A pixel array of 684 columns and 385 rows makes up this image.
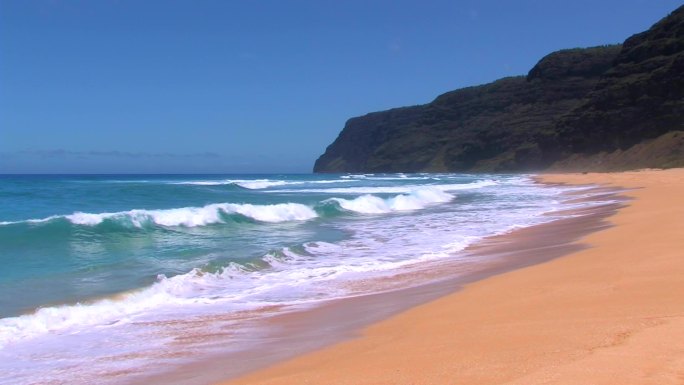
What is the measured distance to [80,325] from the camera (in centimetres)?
672

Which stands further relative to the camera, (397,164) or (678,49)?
(397,164)

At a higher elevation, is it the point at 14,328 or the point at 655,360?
the point at 655,360

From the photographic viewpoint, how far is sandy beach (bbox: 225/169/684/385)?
347 cm

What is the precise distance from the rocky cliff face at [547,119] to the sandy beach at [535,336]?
52.7 metres

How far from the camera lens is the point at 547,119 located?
11006 centimetres

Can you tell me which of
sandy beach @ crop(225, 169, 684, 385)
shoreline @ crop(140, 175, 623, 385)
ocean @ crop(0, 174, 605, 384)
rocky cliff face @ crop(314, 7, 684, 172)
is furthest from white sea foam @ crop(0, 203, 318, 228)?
rocky cliff face @ crop(314, 7, 684, 172)

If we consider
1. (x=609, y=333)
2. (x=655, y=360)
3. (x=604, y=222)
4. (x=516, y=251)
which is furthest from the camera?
(x=604, y=222)

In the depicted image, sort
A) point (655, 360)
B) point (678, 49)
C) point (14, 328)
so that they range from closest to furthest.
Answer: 1. point (655, 360)
2. point (14, 328)
3. point (678, 49)

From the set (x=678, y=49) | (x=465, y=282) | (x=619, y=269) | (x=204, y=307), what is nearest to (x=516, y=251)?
(x=465, y=282)

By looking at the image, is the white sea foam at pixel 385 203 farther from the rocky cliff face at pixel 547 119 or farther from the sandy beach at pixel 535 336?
the rocky cliff face at pixel 547 119

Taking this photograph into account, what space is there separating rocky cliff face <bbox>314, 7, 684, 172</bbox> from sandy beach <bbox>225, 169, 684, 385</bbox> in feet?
173

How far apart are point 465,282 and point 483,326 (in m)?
3.02

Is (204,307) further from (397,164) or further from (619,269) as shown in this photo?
(397,164)

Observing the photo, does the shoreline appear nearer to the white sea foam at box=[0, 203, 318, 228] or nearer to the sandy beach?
the sandy beach
